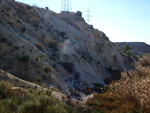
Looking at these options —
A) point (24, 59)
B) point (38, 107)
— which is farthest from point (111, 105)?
point (24, 59)

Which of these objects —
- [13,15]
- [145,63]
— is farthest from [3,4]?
[145,63]

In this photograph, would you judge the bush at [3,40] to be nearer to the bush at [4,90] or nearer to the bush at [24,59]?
the bush at [24,59]

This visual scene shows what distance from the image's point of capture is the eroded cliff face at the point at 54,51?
55.1ft

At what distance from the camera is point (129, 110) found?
8266 mm

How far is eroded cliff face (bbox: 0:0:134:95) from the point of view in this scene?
1680cm

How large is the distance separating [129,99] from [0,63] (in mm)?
12863

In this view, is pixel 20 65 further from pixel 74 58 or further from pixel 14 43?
pixel 74 58

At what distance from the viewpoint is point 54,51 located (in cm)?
2612

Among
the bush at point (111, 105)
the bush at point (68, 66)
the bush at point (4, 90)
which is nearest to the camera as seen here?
the bush at point (4, 90)

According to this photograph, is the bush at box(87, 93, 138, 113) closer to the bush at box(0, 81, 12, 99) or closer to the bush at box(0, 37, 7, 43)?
the bush at box(0, 81, 12, 99)

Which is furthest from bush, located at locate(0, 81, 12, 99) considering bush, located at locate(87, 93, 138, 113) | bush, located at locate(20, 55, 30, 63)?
bush, located at locate(20, 55, 30, 63)

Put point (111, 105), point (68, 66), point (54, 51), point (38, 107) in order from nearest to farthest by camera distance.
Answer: point (38, 107) < point (111, 105) < point (68, 66) < point (54, 51)

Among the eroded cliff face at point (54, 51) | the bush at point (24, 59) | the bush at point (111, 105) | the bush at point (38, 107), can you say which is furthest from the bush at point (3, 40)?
the bush at point (38, 107)

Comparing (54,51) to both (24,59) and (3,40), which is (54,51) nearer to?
(24,59)
